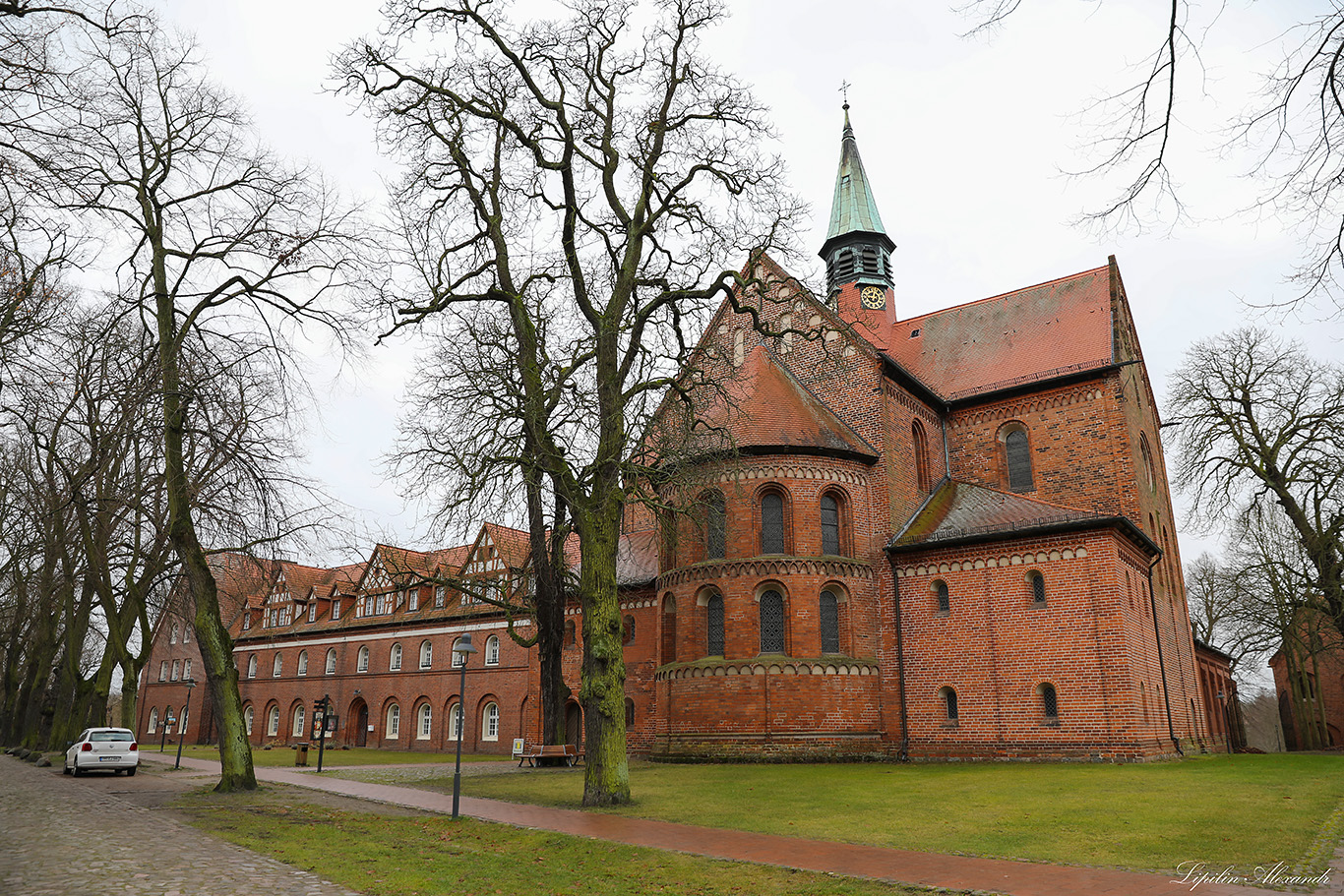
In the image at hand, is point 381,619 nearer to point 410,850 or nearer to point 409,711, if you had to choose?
point 409,711

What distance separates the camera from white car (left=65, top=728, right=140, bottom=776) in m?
22.0

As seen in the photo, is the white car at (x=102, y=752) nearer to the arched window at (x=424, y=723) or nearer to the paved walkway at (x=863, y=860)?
the paved walkway at (x=863, y=860)

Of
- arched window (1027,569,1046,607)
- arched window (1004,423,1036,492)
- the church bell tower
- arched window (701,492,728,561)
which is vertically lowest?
arched window (1027,569,1046,607)

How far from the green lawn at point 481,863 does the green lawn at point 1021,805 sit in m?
2.35

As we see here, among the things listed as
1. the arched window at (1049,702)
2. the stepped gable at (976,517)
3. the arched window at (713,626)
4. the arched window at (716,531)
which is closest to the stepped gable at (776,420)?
the arched window at (716,531)

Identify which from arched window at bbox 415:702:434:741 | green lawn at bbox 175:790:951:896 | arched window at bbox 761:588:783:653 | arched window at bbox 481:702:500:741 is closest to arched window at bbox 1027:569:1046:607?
arched window at bbox 761:588:783:653

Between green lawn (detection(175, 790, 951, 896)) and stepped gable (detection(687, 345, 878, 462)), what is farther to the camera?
stepped gable (detection(687, 345, 878, 462))

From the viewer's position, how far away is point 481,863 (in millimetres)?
9148

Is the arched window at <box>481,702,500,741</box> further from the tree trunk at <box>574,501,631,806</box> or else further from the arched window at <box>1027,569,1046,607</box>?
the tree trunk at <box>574,501,631,806</box>

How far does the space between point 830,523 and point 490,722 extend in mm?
20157

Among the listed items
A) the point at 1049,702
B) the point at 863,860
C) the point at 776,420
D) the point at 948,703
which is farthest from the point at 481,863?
the point at 776,420

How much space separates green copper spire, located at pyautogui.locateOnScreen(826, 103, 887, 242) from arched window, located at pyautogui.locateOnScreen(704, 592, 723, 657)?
18.2 metres

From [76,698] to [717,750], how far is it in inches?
785

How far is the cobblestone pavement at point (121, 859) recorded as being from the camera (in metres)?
7.44
